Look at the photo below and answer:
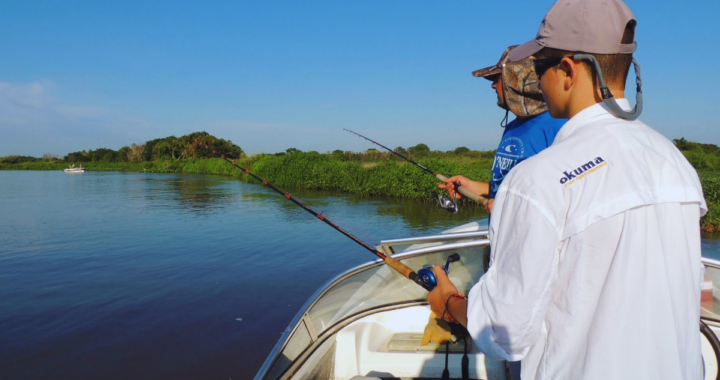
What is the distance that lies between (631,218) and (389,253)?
2.28 meters

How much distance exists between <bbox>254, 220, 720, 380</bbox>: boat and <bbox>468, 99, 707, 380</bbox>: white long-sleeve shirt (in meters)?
1.66

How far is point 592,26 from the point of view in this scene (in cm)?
107

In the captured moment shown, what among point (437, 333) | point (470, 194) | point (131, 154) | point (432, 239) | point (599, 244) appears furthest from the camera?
point (131, 154)

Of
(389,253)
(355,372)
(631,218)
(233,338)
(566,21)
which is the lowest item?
(233,338)

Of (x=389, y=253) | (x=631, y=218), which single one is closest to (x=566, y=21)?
(x=631, y=218)

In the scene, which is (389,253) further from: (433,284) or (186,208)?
(186,208)

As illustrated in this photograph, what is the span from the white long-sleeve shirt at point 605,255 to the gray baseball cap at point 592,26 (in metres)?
0.18

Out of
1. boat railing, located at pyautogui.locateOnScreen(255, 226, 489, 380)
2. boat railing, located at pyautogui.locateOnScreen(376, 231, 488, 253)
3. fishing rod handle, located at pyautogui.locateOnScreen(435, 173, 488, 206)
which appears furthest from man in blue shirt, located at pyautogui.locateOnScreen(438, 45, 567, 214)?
fishing rod handle, located at pyautogui.locateOnScreen(435, 173, 488, 206)

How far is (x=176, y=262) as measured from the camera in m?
9.38

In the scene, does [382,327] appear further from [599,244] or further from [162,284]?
[162,284]

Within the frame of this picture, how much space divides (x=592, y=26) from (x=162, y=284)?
8.10 m

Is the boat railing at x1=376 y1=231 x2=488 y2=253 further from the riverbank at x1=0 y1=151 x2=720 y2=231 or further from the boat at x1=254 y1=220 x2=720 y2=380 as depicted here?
the riverbank at x1=0 y1=151 x2=720 y2=231

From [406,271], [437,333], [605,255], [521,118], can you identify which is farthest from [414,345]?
[605,255]

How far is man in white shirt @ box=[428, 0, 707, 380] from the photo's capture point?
98 cm
